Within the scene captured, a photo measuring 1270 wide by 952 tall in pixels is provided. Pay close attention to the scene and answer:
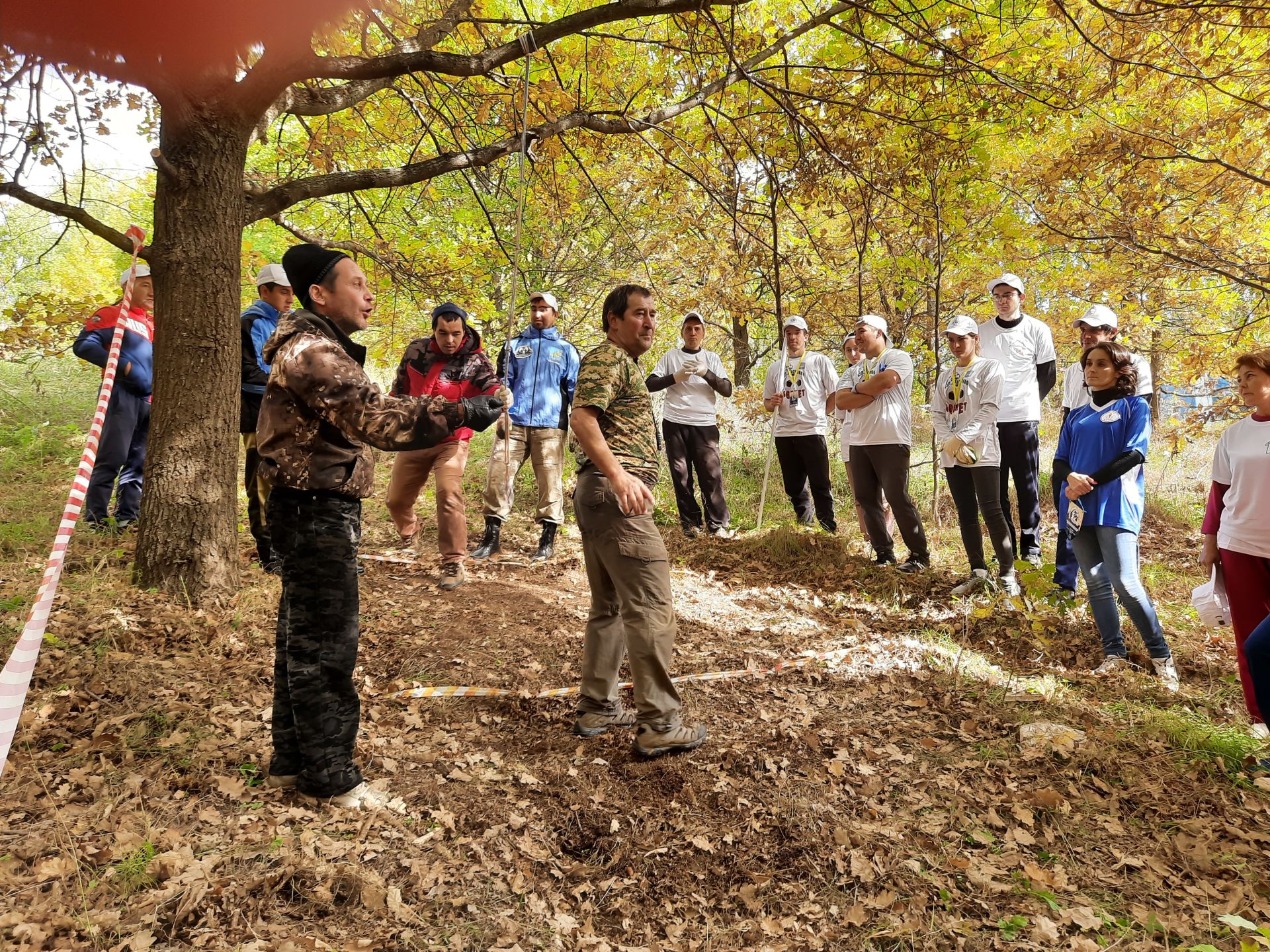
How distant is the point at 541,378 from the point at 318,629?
489cm

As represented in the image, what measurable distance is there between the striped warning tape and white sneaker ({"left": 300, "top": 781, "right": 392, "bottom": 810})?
43.6 inches

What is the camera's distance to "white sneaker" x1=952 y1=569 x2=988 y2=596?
6.30 meters

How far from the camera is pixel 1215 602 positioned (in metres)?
3.98

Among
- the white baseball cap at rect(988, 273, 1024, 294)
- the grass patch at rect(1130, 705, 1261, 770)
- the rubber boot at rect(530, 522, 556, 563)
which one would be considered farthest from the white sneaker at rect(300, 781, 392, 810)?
the white baseball cap at rect(988, 273, 1024, 294)

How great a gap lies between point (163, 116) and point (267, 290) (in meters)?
1.49

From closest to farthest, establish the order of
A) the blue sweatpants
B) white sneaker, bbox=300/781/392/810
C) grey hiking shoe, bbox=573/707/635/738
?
1. white sneaker, bbox=300/781/392/810
2. grey hiking shoe, bbox=573/707/635/738
3. the blue sweatpants

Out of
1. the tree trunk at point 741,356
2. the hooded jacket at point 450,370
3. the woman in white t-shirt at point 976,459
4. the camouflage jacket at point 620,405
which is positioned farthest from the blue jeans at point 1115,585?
the tree trunk at point 741,356

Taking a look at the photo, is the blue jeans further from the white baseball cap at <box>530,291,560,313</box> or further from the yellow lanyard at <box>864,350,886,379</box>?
the white baseball cap at <box>530,291,560,313</box>

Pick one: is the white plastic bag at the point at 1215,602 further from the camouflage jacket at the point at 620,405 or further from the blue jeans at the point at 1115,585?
the camouflage jacket at the point at 620,405

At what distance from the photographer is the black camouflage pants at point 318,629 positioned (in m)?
2.86

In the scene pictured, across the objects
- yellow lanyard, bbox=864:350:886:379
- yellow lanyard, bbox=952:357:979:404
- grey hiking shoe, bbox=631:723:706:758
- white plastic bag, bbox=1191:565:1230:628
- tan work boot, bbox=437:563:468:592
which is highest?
yellow lanyard, bbox=864:350:886:379

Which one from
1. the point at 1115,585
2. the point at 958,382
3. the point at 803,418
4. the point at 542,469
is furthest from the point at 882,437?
the point at 542,469

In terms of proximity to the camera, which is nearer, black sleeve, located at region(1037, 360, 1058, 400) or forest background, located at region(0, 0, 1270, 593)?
forest background, located at region(0, 0, 1270, 593)

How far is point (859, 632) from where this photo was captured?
579cm
